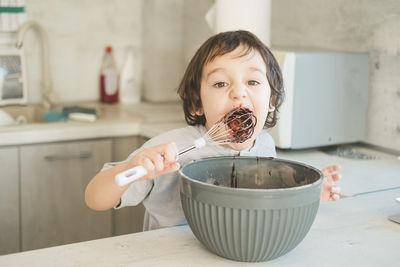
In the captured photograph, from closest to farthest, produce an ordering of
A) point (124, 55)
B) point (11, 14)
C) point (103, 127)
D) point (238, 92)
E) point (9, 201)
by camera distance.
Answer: point (238, 92)
point (9, 201)
point (103, 127)
point (11, 14)
point (124, 55)

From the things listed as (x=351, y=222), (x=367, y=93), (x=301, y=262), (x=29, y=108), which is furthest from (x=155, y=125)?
(x=301, y=262)

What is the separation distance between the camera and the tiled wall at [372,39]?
Result: 183 cm

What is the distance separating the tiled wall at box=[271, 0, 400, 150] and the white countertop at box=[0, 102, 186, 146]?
0.68 metres

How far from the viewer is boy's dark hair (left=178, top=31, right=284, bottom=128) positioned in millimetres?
1172

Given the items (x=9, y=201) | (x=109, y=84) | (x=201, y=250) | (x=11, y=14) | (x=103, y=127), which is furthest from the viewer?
(x=109, y=84)

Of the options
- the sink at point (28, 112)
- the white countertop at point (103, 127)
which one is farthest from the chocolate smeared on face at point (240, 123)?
the sink at point (28, 112)

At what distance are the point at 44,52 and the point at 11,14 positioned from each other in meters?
0.23

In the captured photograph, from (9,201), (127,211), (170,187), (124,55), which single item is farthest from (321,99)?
(124,55)

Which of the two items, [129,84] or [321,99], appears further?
[129,84]

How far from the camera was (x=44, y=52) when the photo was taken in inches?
106

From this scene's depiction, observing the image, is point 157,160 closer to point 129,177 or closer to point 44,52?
point 129,177

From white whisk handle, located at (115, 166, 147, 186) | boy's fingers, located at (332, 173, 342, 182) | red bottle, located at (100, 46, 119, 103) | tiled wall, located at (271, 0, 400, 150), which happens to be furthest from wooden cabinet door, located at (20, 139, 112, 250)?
white whisk handle, located at (115, 166, 147, 186)

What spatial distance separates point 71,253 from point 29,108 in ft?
5.97

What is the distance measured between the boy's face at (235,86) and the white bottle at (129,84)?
1724mm
